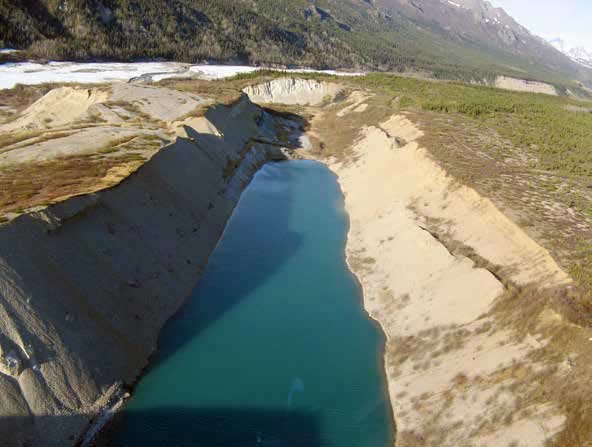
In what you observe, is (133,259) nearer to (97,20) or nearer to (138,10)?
(97,20)

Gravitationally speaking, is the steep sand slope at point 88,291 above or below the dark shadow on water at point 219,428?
above

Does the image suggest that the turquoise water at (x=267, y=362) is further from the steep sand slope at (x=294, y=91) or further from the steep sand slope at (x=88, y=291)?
the steep sand slope at (x=294, y=91)

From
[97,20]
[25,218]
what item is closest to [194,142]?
[25,218]

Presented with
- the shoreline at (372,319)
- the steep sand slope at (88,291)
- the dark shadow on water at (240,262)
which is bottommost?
the dark shadow on water at (240,262)

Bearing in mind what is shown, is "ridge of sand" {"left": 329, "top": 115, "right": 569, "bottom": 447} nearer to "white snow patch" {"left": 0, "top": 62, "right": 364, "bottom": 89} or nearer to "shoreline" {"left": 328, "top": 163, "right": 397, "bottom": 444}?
"shoreline" {"left": 328, "top": 163, "right": 397, "bottom": 444}

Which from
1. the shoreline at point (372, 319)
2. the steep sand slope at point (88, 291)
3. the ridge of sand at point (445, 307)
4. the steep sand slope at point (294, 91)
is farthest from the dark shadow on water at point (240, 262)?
the steep sand slope at point (294, 91)

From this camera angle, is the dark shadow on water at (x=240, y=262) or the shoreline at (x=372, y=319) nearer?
the shoreline at (x=372, y=319)
